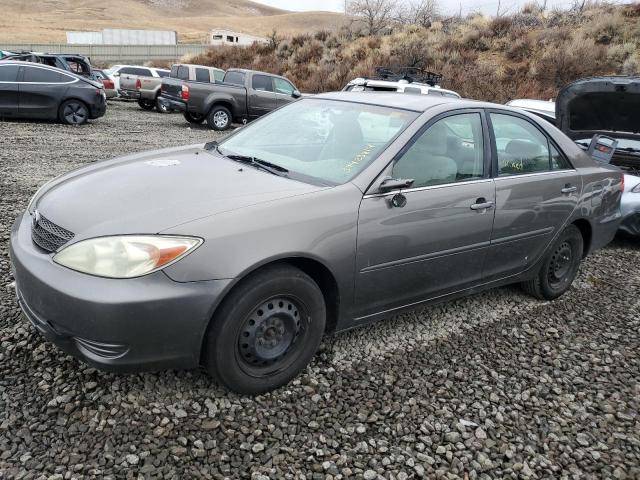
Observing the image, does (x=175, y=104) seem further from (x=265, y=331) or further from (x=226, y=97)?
(x=265, y=331)

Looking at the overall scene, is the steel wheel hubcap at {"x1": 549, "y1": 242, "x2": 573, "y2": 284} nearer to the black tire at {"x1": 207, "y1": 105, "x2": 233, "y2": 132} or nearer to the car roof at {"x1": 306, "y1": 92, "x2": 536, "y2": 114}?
the car roof at {"x1": 306, "y1": 92, "x2": 536, "y2": 114}

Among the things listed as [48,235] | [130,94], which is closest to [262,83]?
[130,94]

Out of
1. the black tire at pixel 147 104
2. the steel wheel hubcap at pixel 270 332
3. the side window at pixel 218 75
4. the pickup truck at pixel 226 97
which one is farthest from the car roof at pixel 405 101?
the black tire at pixel 147 104

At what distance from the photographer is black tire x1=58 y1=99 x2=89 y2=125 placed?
42.0ft

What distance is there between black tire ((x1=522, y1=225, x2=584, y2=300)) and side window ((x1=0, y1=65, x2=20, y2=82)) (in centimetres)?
1201

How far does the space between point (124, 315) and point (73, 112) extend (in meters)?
12.4

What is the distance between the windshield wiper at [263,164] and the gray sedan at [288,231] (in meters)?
0.02

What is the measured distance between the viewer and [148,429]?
8.27ft

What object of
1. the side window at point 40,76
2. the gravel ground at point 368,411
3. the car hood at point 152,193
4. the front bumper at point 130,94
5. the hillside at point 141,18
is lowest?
the gravel ground at point 368,411

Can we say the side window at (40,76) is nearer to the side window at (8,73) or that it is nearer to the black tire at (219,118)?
the side window at (8,73)

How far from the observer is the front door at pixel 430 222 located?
300 centimetres

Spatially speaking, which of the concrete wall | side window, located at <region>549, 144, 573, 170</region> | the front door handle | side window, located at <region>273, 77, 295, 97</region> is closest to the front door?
the front door handle

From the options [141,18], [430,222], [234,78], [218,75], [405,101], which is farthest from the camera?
[141,18]

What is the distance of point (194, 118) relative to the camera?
14953 mm
